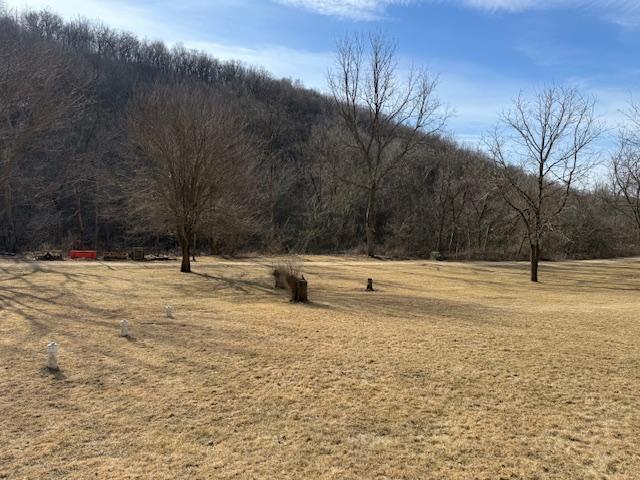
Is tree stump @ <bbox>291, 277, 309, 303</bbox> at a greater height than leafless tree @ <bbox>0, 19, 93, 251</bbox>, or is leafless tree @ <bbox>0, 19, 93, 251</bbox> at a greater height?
leafless tree @ <bbox>0, 19, 93, 251</bbox>

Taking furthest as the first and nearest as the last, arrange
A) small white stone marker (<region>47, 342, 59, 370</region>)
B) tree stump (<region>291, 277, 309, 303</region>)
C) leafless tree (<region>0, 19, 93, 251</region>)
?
leafless tree (<region>0, 19, 93, 251</region>), tree stump (<region>291, 277, 309, 303</region>), small white stone marker (<region>47, 342, 59, 370</region>)

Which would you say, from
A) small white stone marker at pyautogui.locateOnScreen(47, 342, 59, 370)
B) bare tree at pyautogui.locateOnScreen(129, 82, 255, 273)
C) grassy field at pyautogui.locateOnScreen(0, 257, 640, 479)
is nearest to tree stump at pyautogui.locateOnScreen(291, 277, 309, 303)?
grassy field at pyautogui.locateOnScreen(0, 257, 640, 479)

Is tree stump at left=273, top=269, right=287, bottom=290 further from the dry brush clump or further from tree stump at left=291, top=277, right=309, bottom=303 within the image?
tree stump at left=291, top=277, right=309, bottom=303

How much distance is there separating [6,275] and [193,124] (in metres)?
9.15

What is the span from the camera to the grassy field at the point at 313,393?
4.08 meters

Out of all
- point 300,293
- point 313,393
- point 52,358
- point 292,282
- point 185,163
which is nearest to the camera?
point 313,393

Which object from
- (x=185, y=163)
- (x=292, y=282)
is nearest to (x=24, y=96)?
(x=185, y=163)

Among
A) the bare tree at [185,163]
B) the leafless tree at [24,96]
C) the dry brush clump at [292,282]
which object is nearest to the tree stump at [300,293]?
the dry brush clump at [292,282]

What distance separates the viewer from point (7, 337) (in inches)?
316

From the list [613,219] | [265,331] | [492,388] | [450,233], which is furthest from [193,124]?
[613,219]

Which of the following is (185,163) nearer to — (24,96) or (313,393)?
(24,96)

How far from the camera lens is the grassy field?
13.4ft

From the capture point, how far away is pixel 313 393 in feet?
18.8

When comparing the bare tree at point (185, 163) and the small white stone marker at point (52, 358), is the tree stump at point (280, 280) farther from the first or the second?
the small white stone marker at point (52, 358)
